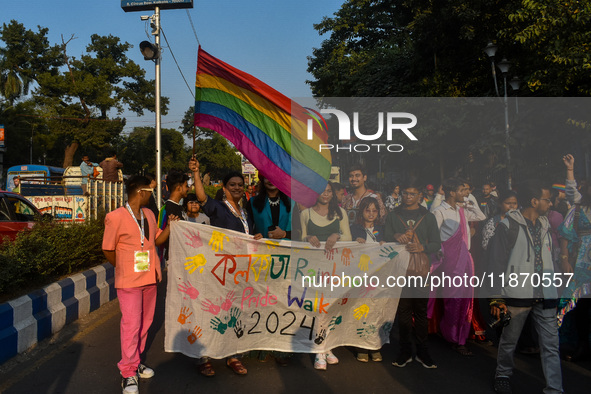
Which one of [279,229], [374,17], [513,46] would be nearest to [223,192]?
[279,229]

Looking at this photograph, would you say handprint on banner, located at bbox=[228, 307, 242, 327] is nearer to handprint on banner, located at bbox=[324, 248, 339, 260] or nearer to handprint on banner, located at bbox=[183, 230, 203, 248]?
handprint on banner, located at bbox=[183, 230, 203, 248]

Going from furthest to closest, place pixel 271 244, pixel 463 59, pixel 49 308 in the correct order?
pixel 463 59, pixel 49 308, pixel 271 244

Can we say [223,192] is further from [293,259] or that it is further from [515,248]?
[515,248]

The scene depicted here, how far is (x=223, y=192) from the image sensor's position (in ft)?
17.3

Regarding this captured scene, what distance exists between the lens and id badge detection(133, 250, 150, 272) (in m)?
4.31

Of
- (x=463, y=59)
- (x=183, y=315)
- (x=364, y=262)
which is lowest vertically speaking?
(x=183, y=315)

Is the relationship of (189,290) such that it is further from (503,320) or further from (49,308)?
(503,320)

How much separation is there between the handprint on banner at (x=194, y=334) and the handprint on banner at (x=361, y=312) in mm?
1453

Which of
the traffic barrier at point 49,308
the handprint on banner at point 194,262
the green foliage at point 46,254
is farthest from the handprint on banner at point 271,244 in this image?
the green foliage at point 46,254

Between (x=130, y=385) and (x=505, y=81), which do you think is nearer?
(x=130, y=385)

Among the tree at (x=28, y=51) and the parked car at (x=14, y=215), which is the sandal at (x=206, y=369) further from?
the tree at (x=28, y=51)

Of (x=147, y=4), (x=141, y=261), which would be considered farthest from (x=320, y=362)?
(x=147, y=4)

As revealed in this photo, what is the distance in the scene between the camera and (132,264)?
169 inches

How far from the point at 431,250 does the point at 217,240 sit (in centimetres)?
204
